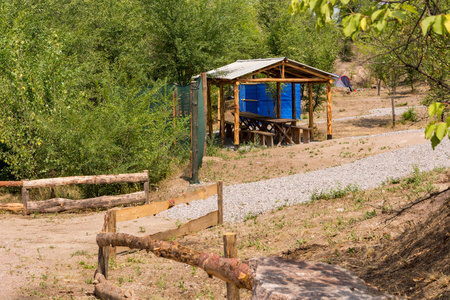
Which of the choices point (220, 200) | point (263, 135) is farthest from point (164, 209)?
point (263, 135)

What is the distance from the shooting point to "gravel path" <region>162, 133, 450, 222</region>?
8938 mm

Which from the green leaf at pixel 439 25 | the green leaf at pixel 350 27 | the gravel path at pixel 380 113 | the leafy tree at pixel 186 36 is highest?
the leafy tree at pixel 186 36

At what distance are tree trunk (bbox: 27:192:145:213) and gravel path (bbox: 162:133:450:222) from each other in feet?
3.07

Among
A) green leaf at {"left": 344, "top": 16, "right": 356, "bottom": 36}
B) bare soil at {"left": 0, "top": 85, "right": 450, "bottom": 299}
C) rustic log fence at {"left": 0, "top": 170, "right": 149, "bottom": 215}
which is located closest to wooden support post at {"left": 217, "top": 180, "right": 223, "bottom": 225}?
bare soil at {"left": 0, "top": 85, "right": 450, "bottom": 299}

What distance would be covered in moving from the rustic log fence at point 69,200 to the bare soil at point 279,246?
19 cm

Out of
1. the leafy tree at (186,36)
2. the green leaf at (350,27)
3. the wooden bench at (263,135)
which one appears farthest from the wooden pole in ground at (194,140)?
the green leaf at (350,27)

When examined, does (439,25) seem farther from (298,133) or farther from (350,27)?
(298,133)

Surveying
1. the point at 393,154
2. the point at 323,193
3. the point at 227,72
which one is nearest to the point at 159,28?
the point at 227,72

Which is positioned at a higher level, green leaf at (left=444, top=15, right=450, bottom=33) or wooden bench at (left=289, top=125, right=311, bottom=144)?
green leaf at (left=444, top=15, right=450, bottom=33)

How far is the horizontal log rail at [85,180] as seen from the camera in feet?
30.0

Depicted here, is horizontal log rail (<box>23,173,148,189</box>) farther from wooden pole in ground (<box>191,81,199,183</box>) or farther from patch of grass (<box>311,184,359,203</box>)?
patch of grass (<box>311,184,359,203</box>)

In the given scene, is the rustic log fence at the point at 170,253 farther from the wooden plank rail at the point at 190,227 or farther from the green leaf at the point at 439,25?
the green leaf at the point at 439,25

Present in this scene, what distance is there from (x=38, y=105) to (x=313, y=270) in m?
8.58

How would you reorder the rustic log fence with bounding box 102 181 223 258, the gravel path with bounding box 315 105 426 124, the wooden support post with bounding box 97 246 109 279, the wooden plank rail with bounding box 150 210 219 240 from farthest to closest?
the gravel path with bounding box 315 105 426 124, the wooden plank rail with bounding box 150 210 219 240, the rustic log fence with bounding box 102 181 223 258, the wooden support post with bounding box 97 246 109 279
